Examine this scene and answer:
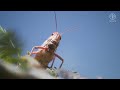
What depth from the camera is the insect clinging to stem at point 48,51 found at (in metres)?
2.55

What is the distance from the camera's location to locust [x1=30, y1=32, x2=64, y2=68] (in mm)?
2553

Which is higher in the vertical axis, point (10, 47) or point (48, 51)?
point (10, 47)

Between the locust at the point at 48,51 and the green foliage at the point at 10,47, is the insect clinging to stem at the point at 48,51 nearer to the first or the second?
the locust at the point at 48,51

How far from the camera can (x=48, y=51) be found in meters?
2.62

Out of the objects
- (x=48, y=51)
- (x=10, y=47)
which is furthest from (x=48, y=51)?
(x=10, y=47)

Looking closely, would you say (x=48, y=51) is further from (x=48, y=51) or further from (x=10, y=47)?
(x=10, y=47)

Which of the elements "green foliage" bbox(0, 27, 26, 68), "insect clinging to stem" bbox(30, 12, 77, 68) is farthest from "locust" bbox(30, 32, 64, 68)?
"green foliage" bbox(0, 27, 26, 68)

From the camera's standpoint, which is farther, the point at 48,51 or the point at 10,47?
the point at 48,51
